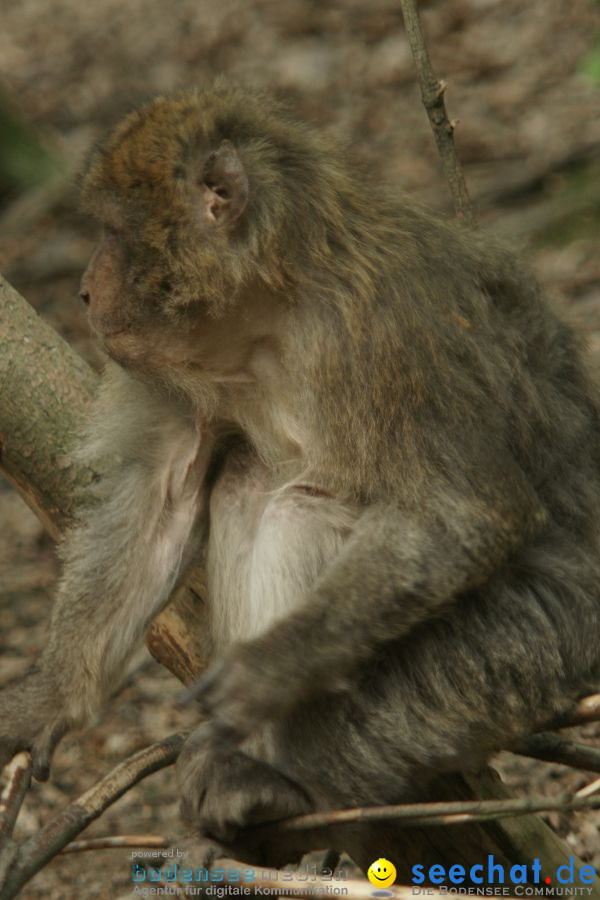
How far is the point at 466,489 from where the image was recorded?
13.3 feet

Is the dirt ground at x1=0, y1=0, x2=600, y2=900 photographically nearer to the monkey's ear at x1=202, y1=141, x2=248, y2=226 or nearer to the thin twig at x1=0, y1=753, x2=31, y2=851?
the thin twig at x1=0, y1=753, x2=31, y2=851

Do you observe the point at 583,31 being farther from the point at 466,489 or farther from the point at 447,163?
the point at 466,489

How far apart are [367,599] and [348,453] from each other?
18.6 inches

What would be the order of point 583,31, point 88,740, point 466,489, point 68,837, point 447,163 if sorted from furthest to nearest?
point 583,31, point 88,740, point 447,163, point 466,489, point 68,837

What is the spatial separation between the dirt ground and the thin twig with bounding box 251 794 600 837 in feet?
10.7

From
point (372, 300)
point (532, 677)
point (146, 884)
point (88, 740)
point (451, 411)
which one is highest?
point (372, 300)

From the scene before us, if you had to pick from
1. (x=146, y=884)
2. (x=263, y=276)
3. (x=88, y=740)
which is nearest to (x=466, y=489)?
(x=263, y=276)

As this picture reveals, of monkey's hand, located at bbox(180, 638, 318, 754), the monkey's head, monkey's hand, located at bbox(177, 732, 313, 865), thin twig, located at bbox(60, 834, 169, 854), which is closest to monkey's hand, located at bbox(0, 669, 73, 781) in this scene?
thin twig, located at bbox(60, 834, 169, 854)

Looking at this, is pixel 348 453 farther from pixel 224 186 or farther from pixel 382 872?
pixel 382 872

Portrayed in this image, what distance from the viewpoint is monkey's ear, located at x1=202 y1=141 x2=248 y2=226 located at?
404 cm

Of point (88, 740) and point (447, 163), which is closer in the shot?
point (447, 163)

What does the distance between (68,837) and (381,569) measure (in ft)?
3.75

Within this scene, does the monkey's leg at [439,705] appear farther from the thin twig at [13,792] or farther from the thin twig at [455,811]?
the thin twig at [13,792]

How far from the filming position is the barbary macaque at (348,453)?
400cm
